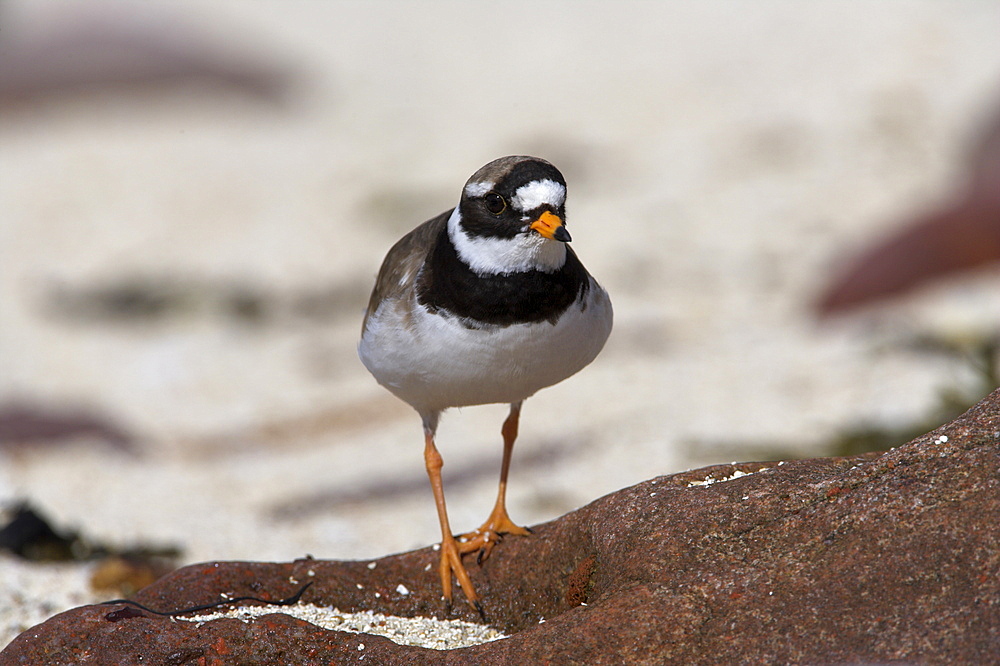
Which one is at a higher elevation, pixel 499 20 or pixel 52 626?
pixel 499 20

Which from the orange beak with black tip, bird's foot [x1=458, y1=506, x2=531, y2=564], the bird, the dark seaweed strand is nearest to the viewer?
the dark seaweed strand

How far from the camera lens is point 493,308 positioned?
418 cm

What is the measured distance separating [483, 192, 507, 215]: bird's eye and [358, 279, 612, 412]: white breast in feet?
1.40

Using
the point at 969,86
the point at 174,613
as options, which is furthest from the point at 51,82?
the point at 174,613

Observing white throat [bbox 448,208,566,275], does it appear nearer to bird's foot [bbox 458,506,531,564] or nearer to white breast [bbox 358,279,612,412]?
white breast [bbox 358,279,612,412]

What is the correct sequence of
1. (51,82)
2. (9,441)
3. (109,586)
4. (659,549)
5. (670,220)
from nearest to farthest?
(659,549) < (109,586) < (9,441) < (670,220) < (51,82)

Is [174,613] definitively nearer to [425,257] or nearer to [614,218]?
[425,257]

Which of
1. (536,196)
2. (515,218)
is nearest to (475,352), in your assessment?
(515,218)

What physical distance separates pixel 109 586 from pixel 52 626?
6.05 ft

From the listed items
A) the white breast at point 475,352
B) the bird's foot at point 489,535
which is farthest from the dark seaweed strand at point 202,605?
the white breast at point 475,352

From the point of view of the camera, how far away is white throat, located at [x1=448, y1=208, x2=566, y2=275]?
13.7ft

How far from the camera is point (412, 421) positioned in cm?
908

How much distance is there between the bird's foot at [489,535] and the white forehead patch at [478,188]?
1.35m

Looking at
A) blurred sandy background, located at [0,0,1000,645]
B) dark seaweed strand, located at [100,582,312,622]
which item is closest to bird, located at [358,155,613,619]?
A: dark seaweed strand, located at [100,582,312,622]
